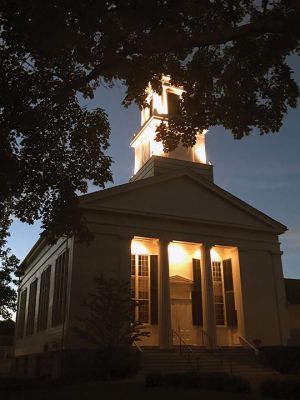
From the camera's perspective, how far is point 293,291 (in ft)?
110

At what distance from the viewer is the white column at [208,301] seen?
26216mm

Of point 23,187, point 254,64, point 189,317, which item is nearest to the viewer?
point 254,64

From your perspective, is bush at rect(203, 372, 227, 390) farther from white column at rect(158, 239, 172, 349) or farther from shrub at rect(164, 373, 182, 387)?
white column at rect(158, 239, 172, 349)

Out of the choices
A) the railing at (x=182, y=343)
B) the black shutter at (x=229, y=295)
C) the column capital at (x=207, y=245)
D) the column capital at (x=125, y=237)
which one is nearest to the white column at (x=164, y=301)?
the railing at (x=182, y=343)

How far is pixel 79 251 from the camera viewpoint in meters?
24.9

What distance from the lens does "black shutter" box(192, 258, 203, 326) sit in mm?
27141

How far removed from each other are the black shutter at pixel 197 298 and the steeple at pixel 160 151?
8738 mm

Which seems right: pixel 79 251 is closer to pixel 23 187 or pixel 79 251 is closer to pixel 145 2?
pixel 23 187

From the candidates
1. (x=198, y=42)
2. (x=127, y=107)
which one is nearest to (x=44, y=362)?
(x=127, y=107)

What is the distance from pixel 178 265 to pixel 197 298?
2811 millimetres

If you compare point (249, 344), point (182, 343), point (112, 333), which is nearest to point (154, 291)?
point (182, 343)

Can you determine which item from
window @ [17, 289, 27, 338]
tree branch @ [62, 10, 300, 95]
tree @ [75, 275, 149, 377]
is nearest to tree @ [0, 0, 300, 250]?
tree branch @ [62, 10, 300, 95]

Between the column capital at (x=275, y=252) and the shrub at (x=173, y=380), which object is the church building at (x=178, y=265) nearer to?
the column capital at (x=275, y=252)

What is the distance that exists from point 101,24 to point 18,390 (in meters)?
13.6
